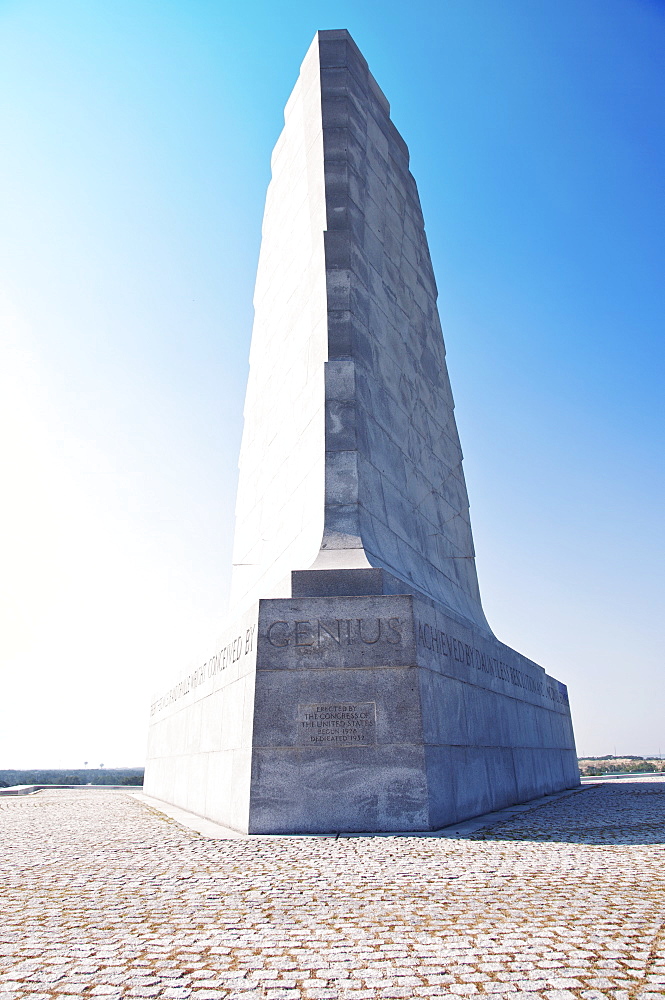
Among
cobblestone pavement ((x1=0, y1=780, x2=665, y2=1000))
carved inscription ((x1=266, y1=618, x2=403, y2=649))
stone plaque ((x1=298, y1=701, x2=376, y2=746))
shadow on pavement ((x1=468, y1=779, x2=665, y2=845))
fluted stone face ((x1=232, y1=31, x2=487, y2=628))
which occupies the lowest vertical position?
cobblestone pavement ((x1=0, y1=780, x2=665, y2=1000))

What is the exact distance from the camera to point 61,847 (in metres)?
8.33

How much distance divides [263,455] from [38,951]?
→ 1344cm

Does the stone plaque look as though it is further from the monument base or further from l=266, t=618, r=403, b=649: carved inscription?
l=266, t=618, r=403, b=649: carved inscription

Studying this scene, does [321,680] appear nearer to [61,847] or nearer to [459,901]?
[61,847]

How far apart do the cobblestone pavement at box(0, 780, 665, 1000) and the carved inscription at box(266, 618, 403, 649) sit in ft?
8.06

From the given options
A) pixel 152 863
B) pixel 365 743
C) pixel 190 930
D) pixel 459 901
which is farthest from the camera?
pixel 365 743

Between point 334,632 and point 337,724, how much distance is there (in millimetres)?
1170

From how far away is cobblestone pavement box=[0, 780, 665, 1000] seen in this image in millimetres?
3277

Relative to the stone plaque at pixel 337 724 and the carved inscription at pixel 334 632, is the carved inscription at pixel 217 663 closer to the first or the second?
the carved inscription at pixel 334 632

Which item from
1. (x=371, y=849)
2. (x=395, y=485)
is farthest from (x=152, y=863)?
(x=395, y=485)

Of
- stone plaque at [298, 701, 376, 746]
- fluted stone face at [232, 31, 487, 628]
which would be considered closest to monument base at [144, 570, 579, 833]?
stone plaque at [298, 701, 376, 746]

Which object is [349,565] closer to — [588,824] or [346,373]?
[346,373]

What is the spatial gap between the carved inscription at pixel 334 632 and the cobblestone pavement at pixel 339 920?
2457mm

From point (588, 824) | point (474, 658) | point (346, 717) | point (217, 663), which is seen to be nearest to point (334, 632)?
point (346, 717)
